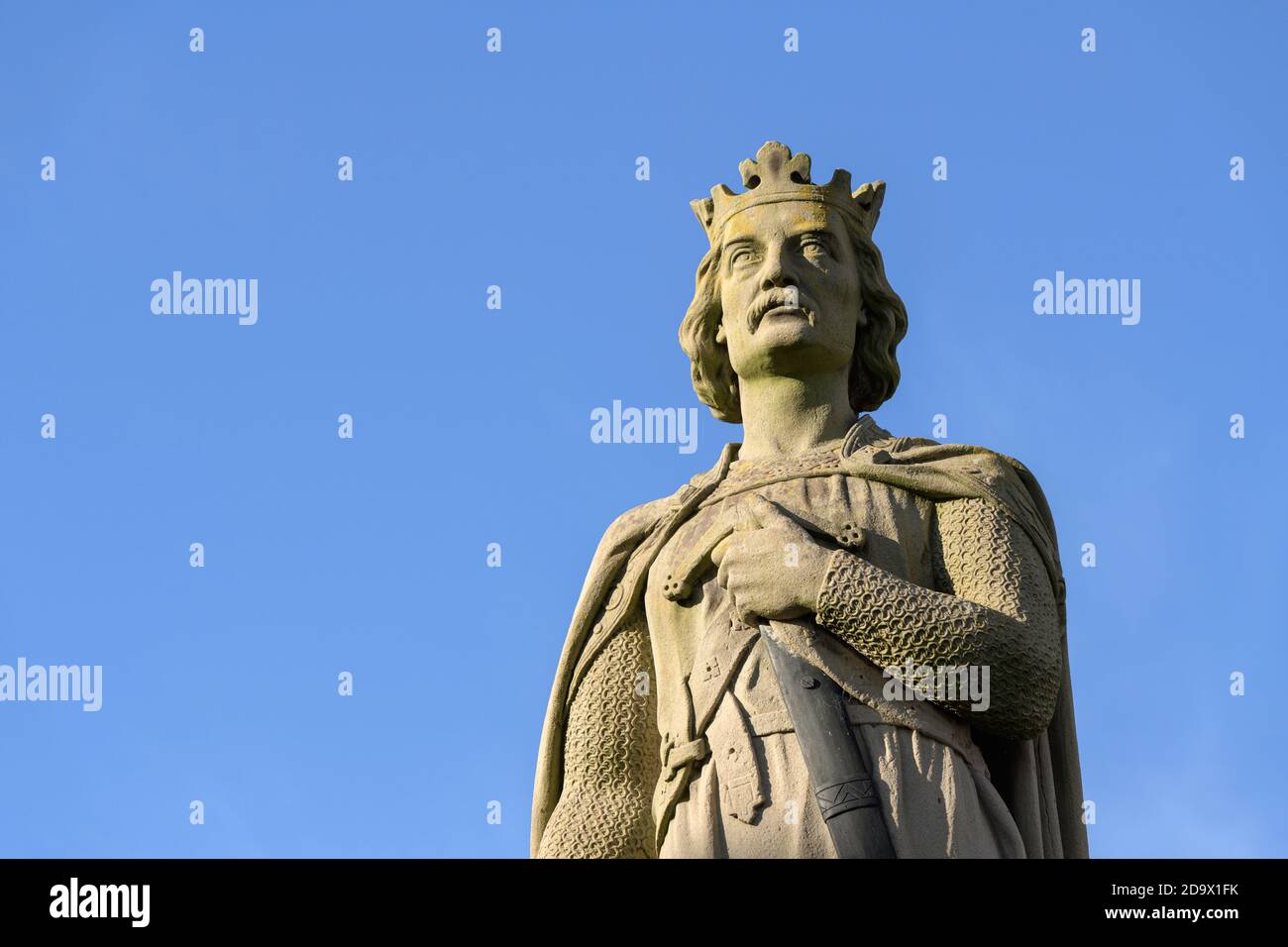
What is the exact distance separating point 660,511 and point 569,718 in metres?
1.48

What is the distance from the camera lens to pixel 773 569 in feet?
55.0

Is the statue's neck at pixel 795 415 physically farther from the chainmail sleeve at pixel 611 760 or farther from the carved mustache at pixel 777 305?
the chainmail sleeve at pixel 611 760

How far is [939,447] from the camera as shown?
1784cm

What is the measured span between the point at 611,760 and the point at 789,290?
3.24 metres

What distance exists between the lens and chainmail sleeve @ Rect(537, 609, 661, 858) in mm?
17141

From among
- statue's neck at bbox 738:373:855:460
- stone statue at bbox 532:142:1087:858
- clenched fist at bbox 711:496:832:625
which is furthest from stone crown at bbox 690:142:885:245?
clenched fist at bbox 711:496:832:625

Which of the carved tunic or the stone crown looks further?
the stone crown

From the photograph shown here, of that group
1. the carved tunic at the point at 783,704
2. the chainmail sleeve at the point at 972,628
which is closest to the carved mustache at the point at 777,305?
the carved tunic at the point at 783,704

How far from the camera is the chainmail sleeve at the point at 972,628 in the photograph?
16.3 meters

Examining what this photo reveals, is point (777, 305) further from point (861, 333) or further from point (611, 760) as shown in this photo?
point (611, 760)

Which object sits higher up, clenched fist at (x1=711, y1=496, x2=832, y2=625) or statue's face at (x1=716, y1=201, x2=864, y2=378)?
statue's face at (x1=716, y1=201, x2=864, y2=378)

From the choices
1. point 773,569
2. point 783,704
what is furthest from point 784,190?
point 783,704

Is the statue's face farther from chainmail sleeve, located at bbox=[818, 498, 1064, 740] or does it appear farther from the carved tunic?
chainmail sleeve, located at bbox=[818, 498, 1064, 740]
